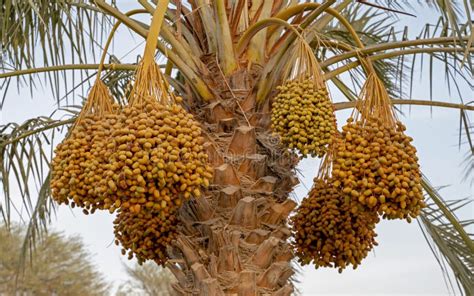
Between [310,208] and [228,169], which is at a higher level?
[228,169]

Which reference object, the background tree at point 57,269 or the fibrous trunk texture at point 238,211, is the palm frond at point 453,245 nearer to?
the fibrous trunk texture at point 238,211

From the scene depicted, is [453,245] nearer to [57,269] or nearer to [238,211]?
[238,211]

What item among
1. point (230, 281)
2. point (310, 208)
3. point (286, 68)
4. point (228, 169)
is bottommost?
point (230, 281)

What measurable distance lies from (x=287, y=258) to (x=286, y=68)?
2.54 ft

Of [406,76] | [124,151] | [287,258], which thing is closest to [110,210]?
[124,151]

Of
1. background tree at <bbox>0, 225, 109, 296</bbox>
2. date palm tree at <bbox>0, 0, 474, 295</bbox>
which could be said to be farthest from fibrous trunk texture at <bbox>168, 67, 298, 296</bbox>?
background tree at <bbox>0, 225, 109, 296</bbox>

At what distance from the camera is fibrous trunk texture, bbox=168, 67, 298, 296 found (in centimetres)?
297

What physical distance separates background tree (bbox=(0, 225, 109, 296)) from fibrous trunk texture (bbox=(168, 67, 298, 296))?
1526cm

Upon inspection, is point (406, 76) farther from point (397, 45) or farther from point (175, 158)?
point (175, 158)

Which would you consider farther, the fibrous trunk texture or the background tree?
the background tree

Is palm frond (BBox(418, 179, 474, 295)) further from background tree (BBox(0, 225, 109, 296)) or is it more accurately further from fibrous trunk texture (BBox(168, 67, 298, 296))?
background tree (BBox(0, 225, 109, 296))

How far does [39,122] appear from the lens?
4.43m

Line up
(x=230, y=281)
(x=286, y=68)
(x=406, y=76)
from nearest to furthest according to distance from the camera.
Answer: (x=230, y=281) → (x=286, y=68) → (x=406, y=76)

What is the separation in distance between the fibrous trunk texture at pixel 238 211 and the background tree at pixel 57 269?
1526 centimetres
